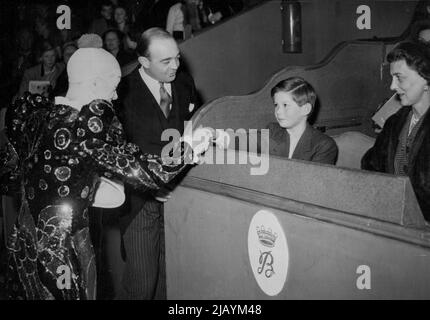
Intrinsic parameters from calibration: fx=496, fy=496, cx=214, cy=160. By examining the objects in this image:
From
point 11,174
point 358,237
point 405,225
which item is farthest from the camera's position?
point 11,174

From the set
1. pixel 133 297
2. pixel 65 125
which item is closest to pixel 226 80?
pixel 133 297

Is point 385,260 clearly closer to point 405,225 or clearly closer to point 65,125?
point 405,225

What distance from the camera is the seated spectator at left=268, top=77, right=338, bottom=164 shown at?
7.94ft

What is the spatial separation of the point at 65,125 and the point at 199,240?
856mm

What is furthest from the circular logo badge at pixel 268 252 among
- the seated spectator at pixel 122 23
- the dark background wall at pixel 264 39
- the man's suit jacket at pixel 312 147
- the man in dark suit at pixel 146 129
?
the seated spectator at pixel 122 23

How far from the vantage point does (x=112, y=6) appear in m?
5.57

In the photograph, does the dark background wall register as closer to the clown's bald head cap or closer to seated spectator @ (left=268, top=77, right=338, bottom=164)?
seated spectator @ (left=268, top=77, right=338, bottom=164)

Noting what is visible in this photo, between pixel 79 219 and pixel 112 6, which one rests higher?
pixel 112 6

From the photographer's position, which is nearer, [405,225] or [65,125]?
[405,225]

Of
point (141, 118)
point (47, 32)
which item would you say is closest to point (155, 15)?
point (47, 32)

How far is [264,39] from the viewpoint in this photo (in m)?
4.93

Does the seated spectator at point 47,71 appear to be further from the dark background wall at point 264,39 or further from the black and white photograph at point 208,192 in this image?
the black and white photograph at point 208,192

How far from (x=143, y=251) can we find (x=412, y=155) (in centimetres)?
Answer: 141
